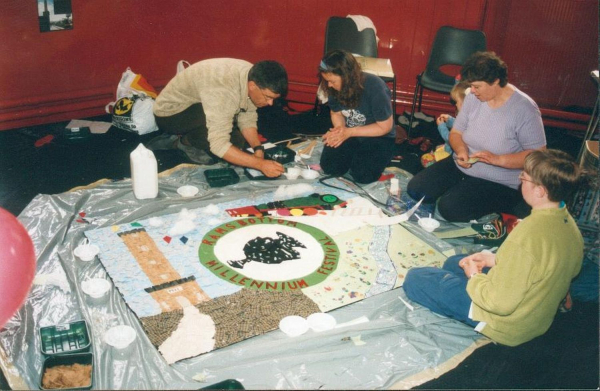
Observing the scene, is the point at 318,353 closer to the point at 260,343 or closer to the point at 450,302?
the point at 260,343

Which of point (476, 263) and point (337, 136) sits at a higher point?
point (337, 136)

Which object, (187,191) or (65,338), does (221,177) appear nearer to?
(187,191)

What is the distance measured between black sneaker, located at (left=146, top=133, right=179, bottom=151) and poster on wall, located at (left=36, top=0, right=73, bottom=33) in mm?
1288

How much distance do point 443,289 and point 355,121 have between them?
1706mm

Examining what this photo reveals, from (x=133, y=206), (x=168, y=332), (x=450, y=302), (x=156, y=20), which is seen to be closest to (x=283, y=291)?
(x=168, y=332)

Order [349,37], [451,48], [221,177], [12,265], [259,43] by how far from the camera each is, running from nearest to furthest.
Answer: [12,265] → [221,177] → [451,48] → [349,37] → [259,43]

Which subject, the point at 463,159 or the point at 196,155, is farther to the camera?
the point at 196,155

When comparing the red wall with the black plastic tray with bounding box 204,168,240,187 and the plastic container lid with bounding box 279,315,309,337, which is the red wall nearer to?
the black plastic tray with bounding box 204,168,240,187

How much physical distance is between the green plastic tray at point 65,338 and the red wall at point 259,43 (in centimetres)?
291

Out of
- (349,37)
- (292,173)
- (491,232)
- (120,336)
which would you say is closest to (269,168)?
(292,173)

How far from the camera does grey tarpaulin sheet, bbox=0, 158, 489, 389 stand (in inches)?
85.8

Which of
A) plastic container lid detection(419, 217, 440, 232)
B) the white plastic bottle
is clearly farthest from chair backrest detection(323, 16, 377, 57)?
the white plastic bottle

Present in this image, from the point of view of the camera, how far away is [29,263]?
5.54 feet

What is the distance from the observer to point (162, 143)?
14.2ft
